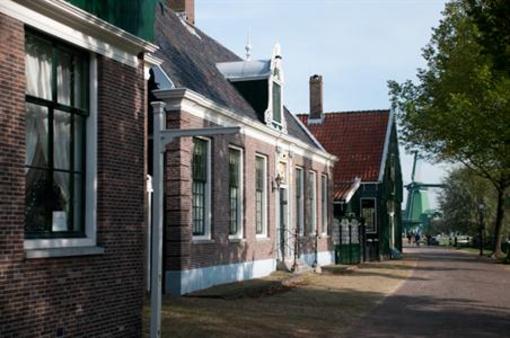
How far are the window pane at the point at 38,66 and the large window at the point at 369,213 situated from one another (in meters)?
31.1

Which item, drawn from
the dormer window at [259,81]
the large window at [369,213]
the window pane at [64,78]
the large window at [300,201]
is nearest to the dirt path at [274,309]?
the window pane at [64,78]

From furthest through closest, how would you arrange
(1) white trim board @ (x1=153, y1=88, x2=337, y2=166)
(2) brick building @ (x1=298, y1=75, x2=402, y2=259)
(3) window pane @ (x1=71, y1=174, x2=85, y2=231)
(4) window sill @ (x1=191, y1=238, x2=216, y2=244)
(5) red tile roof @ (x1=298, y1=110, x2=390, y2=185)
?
(5) red tile roof @ (x1=298, y1=110, x2=390, y2=185), (2) brick building @ (x1=298, y1=75, x2=402, y2=259), (4) window sill @ (x1=191, y1=238, x2=216, y2=244), (1) white trim board @ (x1=153, y1=88, x2=337, y2=166), (3) window pane @ (x1=71, y1=174, x2=85, y2=231)

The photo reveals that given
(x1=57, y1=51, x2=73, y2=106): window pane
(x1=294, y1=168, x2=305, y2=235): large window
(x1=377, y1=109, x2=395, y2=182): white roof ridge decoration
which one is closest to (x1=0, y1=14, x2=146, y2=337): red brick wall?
(x1=57, y1=51, x2=73, y2=106): window pane

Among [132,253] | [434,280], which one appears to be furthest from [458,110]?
[132,253]

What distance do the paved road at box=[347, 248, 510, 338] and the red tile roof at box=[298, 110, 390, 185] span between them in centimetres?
1460

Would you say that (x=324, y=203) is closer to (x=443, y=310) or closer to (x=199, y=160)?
(x=199, y=160)

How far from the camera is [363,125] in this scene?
4178 centimetres

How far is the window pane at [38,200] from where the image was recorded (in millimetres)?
8906

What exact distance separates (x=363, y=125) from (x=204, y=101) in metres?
24.9

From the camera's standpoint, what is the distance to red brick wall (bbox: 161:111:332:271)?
56.4ft

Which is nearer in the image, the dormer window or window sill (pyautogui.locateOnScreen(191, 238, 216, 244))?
window sill (pyautogui.locateOnScreen(191, 238, 216, 244))

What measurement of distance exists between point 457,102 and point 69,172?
21.4m

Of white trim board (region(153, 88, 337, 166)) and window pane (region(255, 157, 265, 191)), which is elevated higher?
white trim board (region(153, 88, 337, 166))

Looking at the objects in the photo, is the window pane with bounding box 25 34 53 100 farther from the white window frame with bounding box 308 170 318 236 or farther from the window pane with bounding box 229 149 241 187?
the white window frame with bounding box 308 170 318 236
